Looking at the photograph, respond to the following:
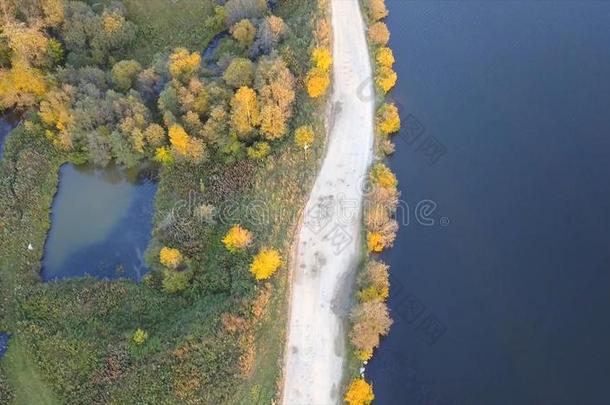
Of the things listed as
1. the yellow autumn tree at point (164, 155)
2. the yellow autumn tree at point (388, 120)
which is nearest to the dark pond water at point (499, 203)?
the yellow autumn tree at point (388, 120)

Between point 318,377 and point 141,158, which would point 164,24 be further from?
point 318,377

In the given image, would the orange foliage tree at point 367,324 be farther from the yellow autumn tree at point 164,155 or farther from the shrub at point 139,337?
the yellow autumn tree at point 164,155

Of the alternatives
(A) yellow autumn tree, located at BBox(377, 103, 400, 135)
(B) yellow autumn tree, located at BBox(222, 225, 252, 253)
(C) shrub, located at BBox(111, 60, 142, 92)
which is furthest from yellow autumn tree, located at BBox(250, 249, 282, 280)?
(C) shrub, located at BBox(111, 60, 142, 92)

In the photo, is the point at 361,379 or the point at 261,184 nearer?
the point at 361,379

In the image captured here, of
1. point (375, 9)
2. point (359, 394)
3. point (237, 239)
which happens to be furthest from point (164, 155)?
point (375, 9)

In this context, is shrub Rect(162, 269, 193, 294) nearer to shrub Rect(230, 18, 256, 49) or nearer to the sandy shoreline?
the sandy shoreline

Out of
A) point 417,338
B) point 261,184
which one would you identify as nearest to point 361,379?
point 417,338

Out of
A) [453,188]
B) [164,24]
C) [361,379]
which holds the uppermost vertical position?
[164,24]
